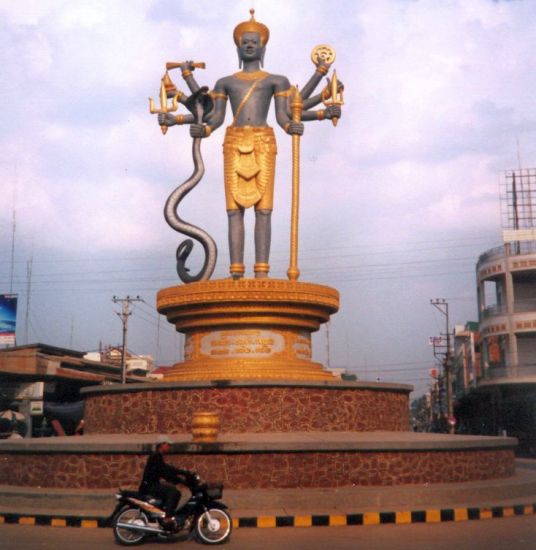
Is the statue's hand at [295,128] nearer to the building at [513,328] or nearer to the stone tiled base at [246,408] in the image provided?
the stone tiled base at [246,408]

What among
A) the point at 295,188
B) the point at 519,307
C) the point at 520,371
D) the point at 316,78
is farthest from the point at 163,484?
the point at 519,307

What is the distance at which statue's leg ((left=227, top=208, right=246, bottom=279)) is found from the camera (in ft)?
55.4

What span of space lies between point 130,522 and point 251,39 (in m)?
12.2

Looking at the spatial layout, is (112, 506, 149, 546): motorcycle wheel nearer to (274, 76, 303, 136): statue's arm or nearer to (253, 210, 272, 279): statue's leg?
(253, 210, 272, 279): statue's leg

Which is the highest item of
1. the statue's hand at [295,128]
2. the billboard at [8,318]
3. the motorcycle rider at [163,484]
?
the statue's hand at [295,128]

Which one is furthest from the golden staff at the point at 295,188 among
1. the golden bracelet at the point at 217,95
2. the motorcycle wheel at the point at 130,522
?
the motorcycle wheel at the point at 130,522

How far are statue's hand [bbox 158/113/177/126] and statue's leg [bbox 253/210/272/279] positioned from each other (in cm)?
296

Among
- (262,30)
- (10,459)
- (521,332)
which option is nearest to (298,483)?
(10,459)

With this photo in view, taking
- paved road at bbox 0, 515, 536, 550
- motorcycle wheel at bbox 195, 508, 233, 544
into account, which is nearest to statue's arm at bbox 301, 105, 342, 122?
paved road at bbox 0, 515, 536, 550

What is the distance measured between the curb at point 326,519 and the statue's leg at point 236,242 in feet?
25.8

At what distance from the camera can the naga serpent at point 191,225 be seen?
16.8 m

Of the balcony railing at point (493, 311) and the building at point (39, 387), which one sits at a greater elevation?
the balcony railing at point (493, 311)

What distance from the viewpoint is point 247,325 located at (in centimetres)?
1505

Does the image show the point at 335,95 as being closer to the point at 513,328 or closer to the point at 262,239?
the point at 262,239
